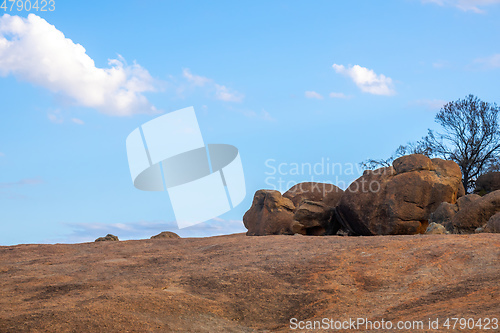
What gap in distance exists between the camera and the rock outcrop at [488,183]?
2166 cm

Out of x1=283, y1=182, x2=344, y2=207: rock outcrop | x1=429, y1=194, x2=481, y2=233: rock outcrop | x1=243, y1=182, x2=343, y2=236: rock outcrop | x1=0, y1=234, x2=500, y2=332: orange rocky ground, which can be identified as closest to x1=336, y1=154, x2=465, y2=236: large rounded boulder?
x1=429, y1=194, x2=481, y2=233: rock outcrop

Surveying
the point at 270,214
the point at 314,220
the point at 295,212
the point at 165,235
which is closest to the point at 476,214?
the point at 314,220

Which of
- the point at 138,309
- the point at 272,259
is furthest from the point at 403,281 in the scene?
the point at 138,309

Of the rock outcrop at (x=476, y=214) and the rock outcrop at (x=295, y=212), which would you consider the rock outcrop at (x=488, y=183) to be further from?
the rock outcrop at (x=476, y=214)

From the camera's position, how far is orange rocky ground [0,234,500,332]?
7.06m

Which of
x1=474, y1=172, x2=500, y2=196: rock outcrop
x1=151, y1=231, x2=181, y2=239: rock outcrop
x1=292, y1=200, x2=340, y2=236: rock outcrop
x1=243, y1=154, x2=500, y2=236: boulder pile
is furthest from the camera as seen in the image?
x1=474, y1=172, x2=500, y2=196: rock outcrop

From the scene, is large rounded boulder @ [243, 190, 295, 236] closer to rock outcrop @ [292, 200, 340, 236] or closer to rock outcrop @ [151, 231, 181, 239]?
rock outcrop @ [292, 200, 340, 236]

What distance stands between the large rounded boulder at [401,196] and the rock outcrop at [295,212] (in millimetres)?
873

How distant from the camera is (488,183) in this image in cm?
2183

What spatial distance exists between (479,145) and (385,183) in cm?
1377

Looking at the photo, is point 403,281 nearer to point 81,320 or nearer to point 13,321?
point 81,320

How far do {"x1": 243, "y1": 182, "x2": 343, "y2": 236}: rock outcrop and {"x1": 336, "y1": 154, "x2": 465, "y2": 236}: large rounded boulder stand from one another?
0.87m

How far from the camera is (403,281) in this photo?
838 cm

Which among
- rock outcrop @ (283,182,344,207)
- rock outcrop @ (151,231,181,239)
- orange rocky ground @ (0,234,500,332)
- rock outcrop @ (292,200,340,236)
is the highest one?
rock outcrop @ (283,182,344,207)
